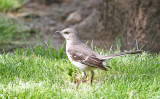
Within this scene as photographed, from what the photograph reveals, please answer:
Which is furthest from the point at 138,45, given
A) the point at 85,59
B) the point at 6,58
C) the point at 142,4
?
the point at 6,58

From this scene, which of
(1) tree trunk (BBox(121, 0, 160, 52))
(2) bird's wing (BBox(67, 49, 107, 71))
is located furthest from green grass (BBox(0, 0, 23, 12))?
(2) bird's wing (BBox(67, 49, 107, 71))

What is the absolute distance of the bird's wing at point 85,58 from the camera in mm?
4668

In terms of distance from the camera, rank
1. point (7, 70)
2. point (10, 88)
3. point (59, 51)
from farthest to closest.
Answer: point (59, 51) < point (7, 70) < point (10, 88)

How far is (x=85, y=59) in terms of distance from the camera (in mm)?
4840

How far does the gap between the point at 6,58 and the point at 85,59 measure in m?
1.86

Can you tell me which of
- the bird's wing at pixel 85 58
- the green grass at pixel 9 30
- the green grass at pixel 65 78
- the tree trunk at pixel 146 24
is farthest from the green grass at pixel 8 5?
the bird's wing at pixel 85 58

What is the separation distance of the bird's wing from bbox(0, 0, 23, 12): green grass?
24.6 ft

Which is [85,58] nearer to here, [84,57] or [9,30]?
[84,57]

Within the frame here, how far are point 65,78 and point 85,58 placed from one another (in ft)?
2.10

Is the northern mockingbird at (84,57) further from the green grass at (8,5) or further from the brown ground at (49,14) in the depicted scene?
the green grass at (8,5)

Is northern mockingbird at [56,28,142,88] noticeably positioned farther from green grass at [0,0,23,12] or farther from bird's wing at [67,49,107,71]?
green grass at [0,0,23,12]

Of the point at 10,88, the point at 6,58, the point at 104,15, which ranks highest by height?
the point at 104,15

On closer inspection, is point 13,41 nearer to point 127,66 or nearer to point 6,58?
point 6,58

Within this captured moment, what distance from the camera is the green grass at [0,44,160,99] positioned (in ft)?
14.1
